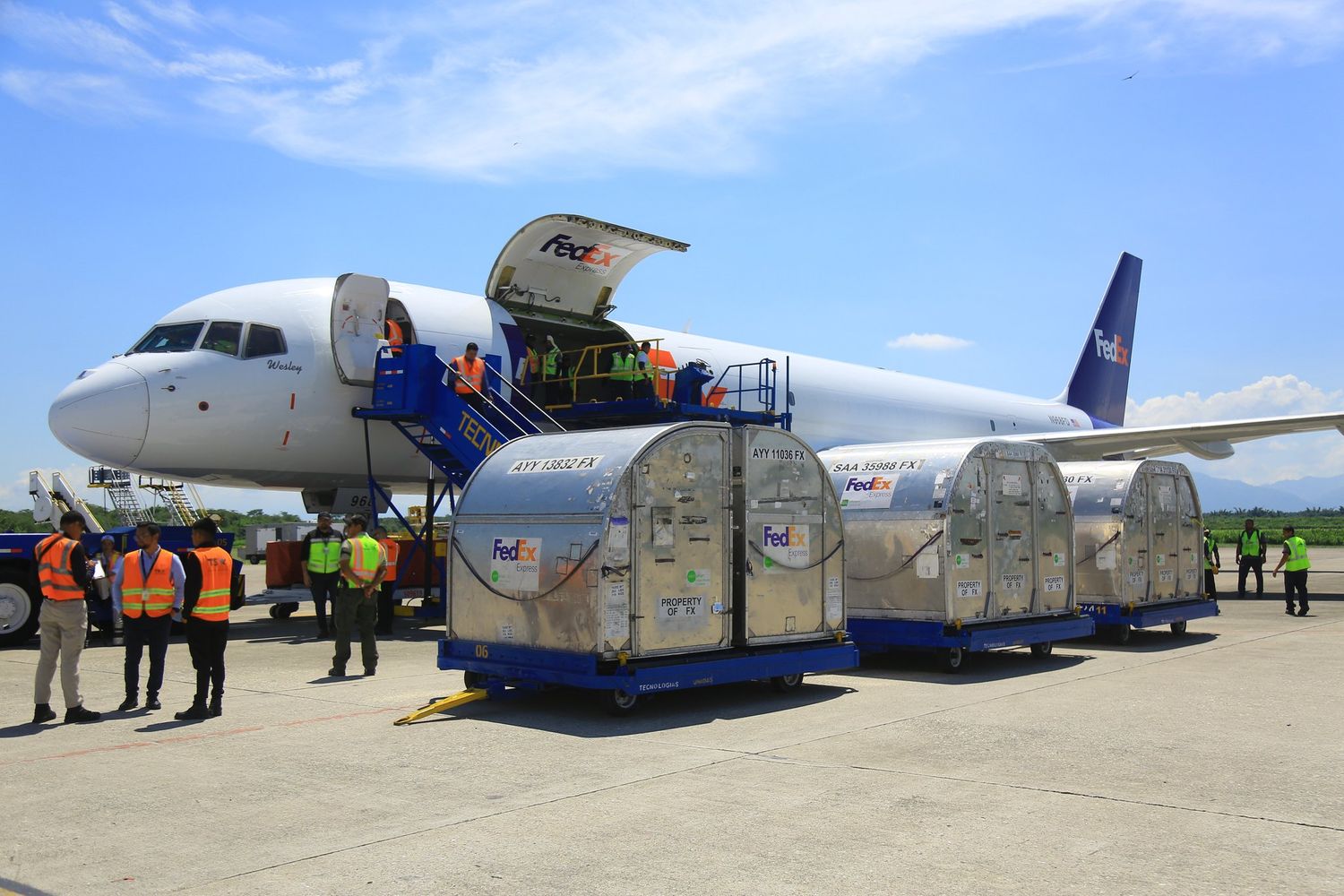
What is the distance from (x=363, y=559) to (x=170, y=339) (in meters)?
5.56

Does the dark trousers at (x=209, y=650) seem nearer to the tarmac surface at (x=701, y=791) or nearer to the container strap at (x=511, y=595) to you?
the tarmac surface at (x=701, y=791)

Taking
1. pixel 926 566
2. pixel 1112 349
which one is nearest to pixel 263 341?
pixel 926 566

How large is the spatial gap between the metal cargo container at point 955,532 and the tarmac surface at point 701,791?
1255 millimetres

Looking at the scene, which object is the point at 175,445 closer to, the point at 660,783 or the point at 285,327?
the point at 285,327

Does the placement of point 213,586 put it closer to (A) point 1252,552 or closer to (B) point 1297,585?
(B) point 1297,585

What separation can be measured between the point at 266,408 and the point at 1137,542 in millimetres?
11421

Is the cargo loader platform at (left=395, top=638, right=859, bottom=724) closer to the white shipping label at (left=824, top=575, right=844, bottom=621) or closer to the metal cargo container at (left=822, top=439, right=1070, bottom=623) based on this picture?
the white shipping label at (left=824, top=575, right=844, bottom=621)

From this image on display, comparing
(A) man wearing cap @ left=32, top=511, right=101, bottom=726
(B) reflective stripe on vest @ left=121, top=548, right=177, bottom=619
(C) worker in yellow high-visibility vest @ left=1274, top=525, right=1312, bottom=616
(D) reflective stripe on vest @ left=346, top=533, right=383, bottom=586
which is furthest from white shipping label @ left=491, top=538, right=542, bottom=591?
(C) worker in yellow high-visibility vest @ left=1274, top=525, right=1312, bottom=616

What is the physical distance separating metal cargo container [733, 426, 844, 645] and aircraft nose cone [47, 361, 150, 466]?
8.09 metres

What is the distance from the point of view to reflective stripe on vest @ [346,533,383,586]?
11516mm

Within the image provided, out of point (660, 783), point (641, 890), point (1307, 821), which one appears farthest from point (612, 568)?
point (1307, 821)

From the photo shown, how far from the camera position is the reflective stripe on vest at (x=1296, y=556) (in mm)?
19109

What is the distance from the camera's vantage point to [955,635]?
11797mm

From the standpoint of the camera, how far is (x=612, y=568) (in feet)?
29.4
